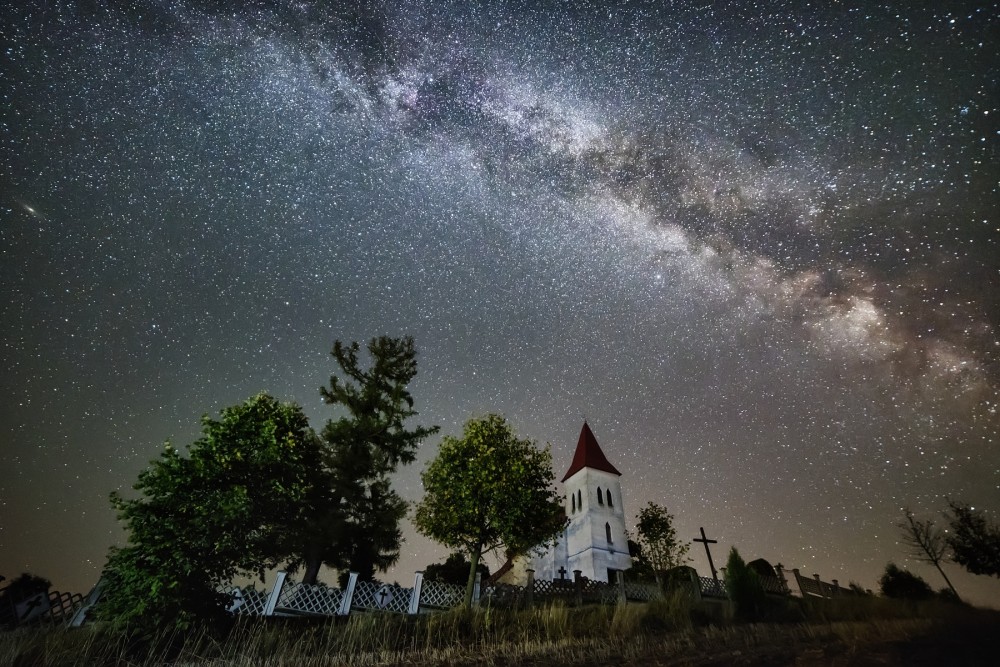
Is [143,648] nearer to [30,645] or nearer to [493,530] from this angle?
[30,645]

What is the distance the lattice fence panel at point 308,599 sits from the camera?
15445mm

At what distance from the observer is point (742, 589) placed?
1483cm

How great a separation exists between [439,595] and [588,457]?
34967mm

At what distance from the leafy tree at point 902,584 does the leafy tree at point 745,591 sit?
30.4 m

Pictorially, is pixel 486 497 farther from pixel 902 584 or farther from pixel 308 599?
pixel 902 584

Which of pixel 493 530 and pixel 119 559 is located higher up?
pixel 493 530

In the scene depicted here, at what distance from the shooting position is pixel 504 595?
18.8 m

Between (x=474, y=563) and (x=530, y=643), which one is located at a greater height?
(x=474, y=563)

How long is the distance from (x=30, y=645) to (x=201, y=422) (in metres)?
8.19

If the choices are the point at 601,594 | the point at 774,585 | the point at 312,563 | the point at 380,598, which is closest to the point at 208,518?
the point at 380,598

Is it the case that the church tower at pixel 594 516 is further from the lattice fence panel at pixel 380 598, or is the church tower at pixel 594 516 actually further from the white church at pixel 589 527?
the lattice fence panel at pixel 380 598

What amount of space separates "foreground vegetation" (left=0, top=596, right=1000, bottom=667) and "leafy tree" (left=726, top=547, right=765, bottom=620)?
2243 mm

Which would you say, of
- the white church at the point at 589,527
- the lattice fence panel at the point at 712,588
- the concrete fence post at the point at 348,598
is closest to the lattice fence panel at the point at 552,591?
the concrete fence post at the point at 348,598

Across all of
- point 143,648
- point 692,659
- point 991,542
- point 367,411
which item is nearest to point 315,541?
point 367,411
